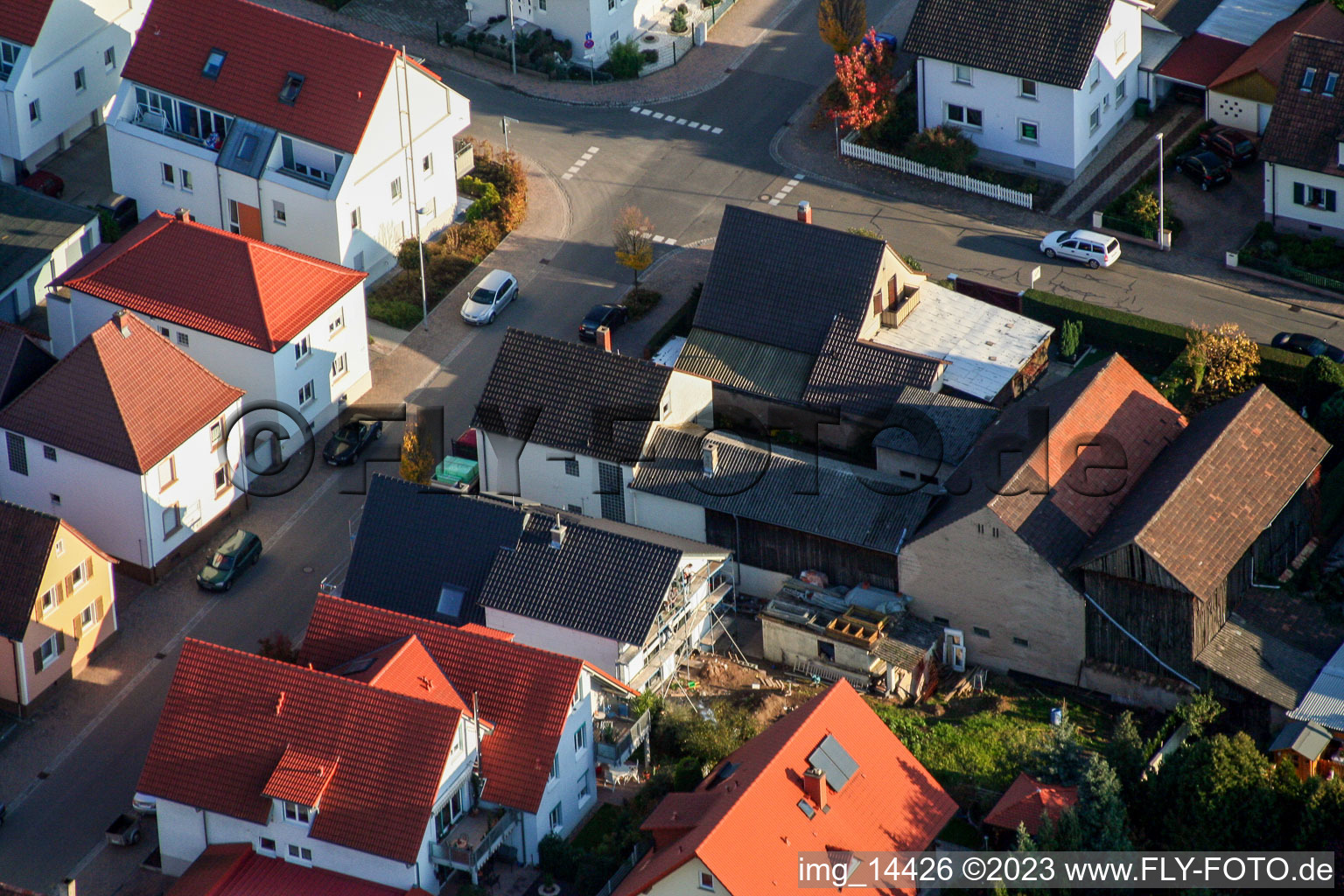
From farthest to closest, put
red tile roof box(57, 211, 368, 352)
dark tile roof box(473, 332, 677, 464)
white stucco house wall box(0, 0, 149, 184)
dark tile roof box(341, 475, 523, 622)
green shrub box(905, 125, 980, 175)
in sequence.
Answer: white stucco house wall box(0, 0, 149, 184), green shrub box(905, 125, 980, 175), red tile roof box(57, 211, 368, 352), dark tile roof box(473, 332, 677, 464), dark tile roof box(341, 475, 523, 622)

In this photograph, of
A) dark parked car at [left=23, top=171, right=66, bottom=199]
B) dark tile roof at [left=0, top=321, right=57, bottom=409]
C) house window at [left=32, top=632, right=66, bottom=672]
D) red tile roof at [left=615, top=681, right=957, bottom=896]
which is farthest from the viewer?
dark parked car at [left=23, top=171, right=66, bottom=199]

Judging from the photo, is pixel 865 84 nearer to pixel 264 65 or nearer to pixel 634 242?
pixel 634 242

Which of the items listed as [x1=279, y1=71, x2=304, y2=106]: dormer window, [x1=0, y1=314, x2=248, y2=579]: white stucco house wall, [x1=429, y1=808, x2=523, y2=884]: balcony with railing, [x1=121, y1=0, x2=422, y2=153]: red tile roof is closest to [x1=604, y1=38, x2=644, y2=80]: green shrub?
[x1=121, y1=0, x2=422, y2=153]: red tile roof

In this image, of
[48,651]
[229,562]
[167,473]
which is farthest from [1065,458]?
[48,651]

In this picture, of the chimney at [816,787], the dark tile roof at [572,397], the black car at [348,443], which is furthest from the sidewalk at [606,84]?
the chimney at [816,787]

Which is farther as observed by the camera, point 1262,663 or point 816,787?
point 1262,663

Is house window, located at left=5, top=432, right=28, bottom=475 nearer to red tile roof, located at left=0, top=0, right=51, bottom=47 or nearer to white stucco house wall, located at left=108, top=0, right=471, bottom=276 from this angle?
white stucco house wall, located at left=108, top=0, right=471, bottom=276
